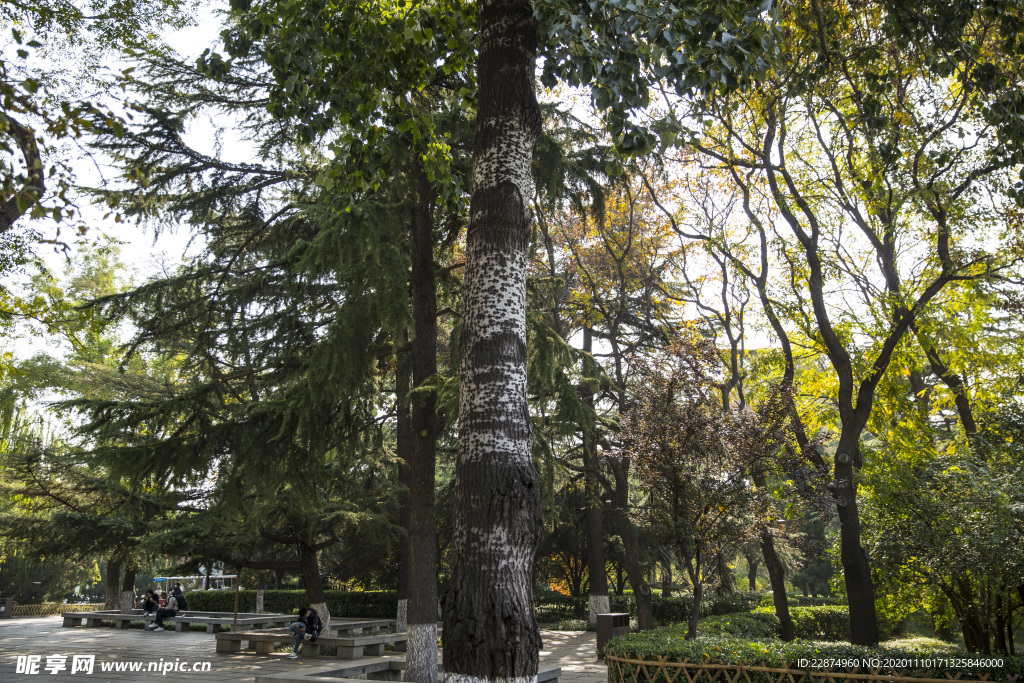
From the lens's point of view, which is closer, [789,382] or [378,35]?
[378,35]

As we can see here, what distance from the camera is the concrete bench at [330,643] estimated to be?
13.6 meters

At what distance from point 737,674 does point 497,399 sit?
233 inches

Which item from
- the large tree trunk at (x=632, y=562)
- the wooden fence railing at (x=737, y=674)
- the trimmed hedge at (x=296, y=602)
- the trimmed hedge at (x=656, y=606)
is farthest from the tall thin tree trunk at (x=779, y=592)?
the trimmed hedge at (x=296, y=602)

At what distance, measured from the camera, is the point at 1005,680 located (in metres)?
7.13

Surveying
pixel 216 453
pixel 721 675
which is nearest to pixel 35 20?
pixel 216 453

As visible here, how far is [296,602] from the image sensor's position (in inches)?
1079

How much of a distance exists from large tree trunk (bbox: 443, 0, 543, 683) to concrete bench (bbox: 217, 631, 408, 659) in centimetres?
1171

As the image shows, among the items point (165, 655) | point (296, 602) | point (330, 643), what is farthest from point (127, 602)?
point (330, 643)

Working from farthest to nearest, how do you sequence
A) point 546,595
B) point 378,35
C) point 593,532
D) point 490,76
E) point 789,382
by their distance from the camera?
1. point 546,595
2. point 593,532
3. point 789,382
4. point 378,35
5. point 490,76

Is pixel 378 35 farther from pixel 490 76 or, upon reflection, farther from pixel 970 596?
pixel 970 596

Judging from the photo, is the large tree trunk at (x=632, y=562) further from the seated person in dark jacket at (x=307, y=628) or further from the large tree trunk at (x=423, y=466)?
the seated person in dark jacket at (x=307, y=628)

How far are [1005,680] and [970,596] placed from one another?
452 cm

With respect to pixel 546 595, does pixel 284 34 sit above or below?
above

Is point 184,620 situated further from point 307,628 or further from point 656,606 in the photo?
point 656,606
